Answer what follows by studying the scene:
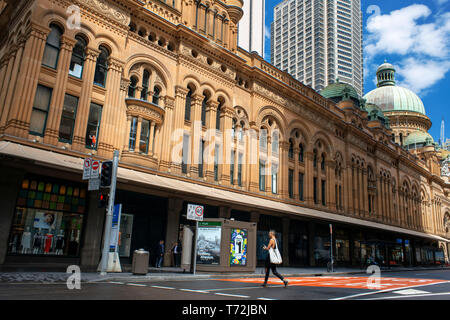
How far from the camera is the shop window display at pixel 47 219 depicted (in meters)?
17.1

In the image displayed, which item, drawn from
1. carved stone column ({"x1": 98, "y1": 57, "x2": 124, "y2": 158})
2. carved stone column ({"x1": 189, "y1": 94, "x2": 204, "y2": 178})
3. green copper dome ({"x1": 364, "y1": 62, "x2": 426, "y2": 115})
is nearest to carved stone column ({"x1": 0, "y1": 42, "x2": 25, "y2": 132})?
carved stone column ({"x1": 98, "y1": 57, "x2": 124, "y2": 158})

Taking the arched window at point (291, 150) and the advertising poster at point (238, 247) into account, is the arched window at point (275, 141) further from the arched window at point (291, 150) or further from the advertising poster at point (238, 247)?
the advertising poster at point (238, 247)

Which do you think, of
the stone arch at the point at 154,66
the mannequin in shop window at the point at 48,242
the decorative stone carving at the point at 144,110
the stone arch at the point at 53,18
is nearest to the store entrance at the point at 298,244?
the decorative stone carving at the point at 144,110

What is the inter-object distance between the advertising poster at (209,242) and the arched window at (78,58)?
10625 millimetres

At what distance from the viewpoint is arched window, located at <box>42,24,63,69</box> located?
19.2m

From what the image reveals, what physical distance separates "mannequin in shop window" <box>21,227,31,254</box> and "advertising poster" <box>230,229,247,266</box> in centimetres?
961

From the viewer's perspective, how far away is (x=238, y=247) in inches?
769

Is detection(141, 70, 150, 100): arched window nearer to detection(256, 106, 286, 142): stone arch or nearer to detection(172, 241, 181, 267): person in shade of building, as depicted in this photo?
detection(172, 241, 181, 267): person in shade of building

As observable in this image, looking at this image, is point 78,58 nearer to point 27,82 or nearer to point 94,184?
point 27,82

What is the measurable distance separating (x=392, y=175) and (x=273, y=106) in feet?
89.8

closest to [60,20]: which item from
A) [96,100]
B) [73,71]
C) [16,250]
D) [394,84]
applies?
[73,71]

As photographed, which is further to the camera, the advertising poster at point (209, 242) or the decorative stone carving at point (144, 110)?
the decorative stone carving at point (144, 110)

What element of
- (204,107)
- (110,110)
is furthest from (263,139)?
(110,110)

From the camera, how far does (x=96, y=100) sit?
20.7m
